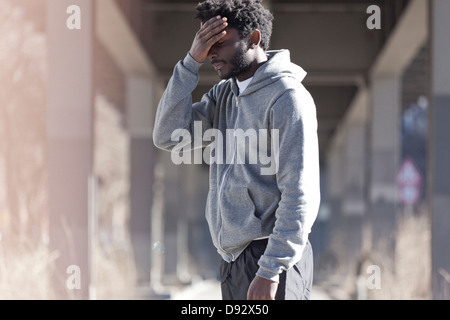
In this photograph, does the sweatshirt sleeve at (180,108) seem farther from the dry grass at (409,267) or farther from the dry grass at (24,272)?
the dry grass at (409,267)

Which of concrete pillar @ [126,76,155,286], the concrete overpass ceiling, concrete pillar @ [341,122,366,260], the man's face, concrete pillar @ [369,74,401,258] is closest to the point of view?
the man's face

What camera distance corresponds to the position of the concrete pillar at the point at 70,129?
658 centimetres

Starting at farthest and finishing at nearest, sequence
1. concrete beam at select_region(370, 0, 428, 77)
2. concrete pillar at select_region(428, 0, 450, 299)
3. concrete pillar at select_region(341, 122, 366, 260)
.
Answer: concrete pillar at select_region(341, 122, 366, 260) → concrete beam at select_region(370, 0, 428, 77) → concrete pillar at select_region(428, 0, 450, 299)

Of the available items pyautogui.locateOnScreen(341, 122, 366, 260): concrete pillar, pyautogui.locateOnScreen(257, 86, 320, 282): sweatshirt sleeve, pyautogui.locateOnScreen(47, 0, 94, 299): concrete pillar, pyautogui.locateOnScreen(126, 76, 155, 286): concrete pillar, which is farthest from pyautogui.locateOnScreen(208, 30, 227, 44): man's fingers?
pyautogui.locateOnScreen(341, 122, 366, 260): concrete pillar

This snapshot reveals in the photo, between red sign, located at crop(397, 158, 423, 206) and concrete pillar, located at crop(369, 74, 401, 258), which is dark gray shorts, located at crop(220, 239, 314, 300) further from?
red sign, located at crop(397, 158, 423, 206)

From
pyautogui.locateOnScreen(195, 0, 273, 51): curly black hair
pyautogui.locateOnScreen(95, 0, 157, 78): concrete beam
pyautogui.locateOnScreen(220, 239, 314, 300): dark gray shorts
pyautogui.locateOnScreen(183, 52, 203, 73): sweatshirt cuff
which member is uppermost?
pyautogui.locateOnScreen(95, 0, 157, 78): concrete beam

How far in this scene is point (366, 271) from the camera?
10.7 metres

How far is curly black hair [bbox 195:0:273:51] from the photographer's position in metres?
2.69

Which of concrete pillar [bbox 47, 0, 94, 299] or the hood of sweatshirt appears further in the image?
concrete pillar [bbox 47, 0, 94, 299]

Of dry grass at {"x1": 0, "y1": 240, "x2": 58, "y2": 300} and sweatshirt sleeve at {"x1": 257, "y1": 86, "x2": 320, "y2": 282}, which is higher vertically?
sweatshirt sleeve at {"x1": 257, "y1": 86, "x2": 320, "y2": 282}

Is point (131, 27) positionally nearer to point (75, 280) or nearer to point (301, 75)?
point (75, 280)

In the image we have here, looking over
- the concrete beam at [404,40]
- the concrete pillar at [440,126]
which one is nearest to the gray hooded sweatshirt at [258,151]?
the concrete pillar at [440,126]

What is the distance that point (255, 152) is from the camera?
2664 mm

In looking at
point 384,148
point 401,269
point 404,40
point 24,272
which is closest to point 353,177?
point 384,148
